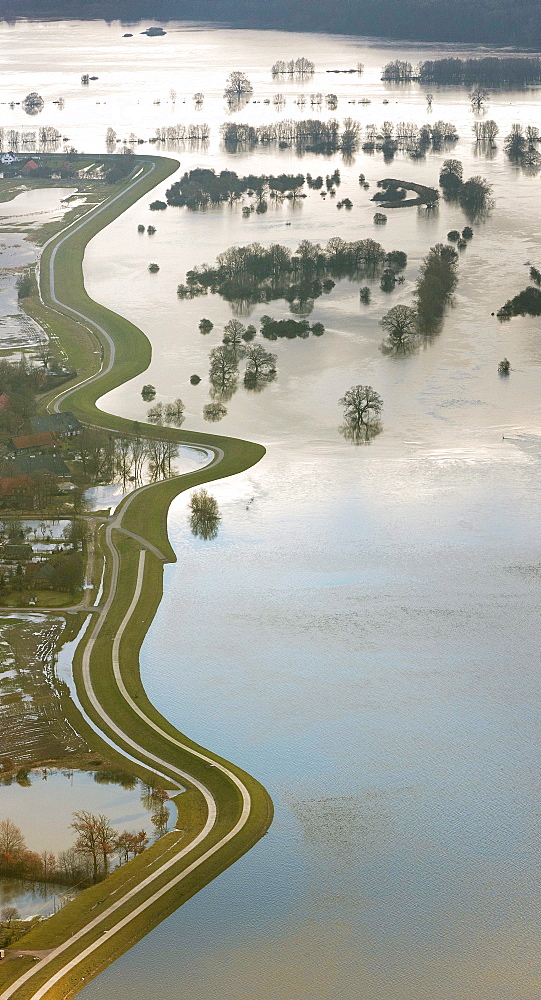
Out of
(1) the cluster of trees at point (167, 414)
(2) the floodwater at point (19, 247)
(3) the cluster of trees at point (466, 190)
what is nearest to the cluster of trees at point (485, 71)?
(3) the cluster of trees at point (466, 190)

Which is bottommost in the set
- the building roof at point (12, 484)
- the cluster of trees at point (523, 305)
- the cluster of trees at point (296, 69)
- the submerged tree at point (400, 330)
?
the building roof at point (12, 484)

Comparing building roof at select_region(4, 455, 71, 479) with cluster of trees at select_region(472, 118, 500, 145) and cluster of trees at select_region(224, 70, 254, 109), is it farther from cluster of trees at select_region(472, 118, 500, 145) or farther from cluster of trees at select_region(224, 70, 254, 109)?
cluster of trees at select_region(224, 70, 254, 109)

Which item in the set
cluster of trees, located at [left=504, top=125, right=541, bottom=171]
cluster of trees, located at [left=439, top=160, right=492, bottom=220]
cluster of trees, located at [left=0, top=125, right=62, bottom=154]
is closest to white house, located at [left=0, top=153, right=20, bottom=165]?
cluster of trees, located at [left=0, top=125, right=62, bottom=154]

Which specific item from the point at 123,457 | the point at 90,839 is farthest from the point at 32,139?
the point at 90,839

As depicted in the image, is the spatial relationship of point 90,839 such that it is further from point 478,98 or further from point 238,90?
point 238,90

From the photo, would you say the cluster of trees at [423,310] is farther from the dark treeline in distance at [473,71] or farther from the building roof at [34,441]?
the dark treeline in distance at [473,71]

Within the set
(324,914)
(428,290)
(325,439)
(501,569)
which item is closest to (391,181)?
(428,290)
